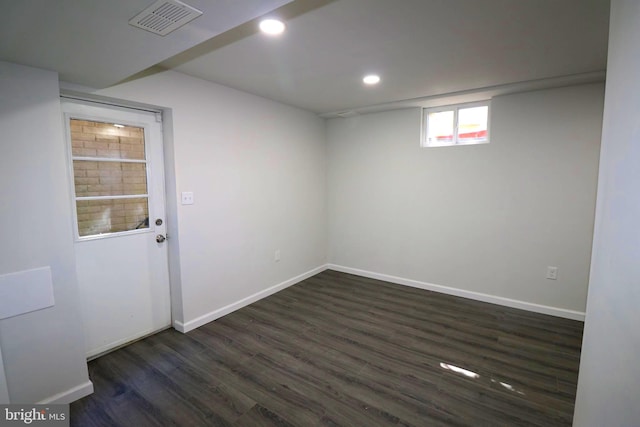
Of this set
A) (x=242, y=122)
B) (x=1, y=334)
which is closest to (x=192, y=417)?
(x=1, y=334)

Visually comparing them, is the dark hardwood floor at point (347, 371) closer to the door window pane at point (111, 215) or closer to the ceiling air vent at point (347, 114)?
the door window pane at point (111, 215)

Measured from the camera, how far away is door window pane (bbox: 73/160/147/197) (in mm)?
2383

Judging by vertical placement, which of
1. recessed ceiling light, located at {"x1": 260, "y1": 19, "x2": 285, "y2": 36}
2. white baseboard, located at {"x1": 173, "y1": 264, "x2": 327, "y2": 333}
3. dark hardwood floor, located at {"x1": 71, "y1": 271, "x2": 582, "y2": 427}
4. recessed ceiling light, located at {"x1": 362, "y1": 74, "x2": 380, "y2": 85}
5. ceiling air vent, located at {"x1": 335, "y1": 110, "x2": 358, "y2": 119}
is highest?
ceiling air vent, located at {"x1": 335, "y1": 110, "x2": 358, "y2": 119}

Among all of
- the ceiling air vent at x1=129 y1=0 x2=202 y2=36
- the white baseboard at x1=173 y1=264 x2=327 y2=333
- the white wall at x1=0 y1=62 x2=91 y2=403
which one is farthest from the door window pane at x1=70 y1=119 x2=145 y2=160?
the white baseboard at x1=173 y1=264 x2=327 y2=333

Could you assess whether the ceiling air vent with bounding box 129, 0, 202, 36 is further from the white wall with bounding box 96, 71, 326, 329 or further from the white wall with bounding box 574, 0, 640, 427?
the white wall with bounding box 574, 0, 640, 427

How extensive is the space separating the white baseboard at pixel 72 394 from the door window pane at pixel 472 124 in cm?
442

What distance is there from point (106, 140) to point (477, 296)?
4347 mm

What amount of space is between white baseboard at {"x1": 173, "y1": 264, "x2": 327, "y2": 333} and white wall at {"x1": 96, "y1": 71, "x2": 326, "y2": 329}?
23mm

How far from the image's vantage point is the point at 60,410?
1.99 meters

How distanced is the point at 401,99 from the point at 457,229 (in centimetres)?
180

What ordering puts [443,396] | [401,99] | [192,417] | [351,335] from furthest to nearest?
[401,99] < [351,335] < [443,396] < [192,417]

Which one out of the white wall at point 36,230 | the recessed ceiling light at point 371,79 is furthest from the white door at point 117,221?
the recessed ceiling light at point 371,79

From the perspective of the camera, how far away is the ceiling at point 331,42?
54.1 inches

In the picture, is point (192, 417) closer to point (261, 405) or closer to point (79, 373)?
point (261, 405)
